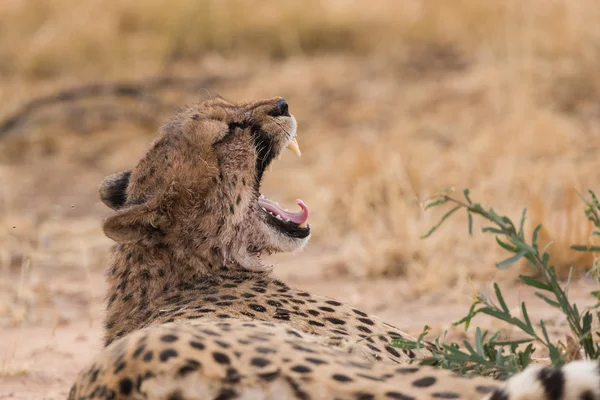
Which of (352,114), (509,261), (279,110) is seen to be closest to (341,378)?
(509,261)

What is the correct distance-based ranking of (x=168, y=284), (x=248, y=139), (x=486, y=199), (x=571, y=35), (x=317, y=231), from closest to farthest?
1. (x=168, y=284)
2. (x=248, y=139)
3. (x=486, y=199)
4. (x=317, y=231)
5. (x=571, y=35)

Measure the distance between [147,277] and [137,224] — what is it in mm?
165

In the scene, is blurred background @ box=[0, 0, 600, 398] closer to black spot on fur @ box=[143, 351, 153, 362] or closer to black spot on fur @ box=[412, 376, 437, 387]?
black spot on fur @ box=[143, 351, 153, 362]

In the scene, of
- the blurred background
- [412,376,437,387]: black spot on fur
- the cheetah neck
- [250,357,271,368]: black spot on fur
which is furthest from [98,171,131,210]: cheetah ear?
[412,376,437,387]: black spot on fur

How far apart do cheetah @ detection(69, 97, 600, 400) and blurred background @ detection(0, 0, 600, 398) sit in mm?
827

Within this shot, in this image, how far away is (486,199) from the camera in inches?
235

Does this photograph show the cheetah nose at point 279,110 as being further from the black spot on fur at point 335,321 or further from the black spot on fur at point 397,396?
the black spot on fur at point 397,396

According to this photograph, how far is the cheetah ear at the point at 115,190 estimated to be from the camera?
3486 millimetres

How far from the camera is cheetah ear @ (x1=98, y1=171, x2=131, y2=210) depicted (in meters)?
3.49

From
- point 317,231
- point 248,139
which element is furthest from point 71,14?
point 248,139

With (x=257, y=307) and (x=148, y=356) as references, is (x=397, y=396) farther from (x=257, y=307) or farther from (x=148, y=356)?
(x=257, y=307)

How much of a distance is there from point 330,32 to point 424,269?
7.08 meters

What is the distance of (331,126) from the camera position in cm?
938

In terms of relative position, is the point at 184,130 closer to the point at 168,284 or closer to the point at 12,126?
the point at 168,284
